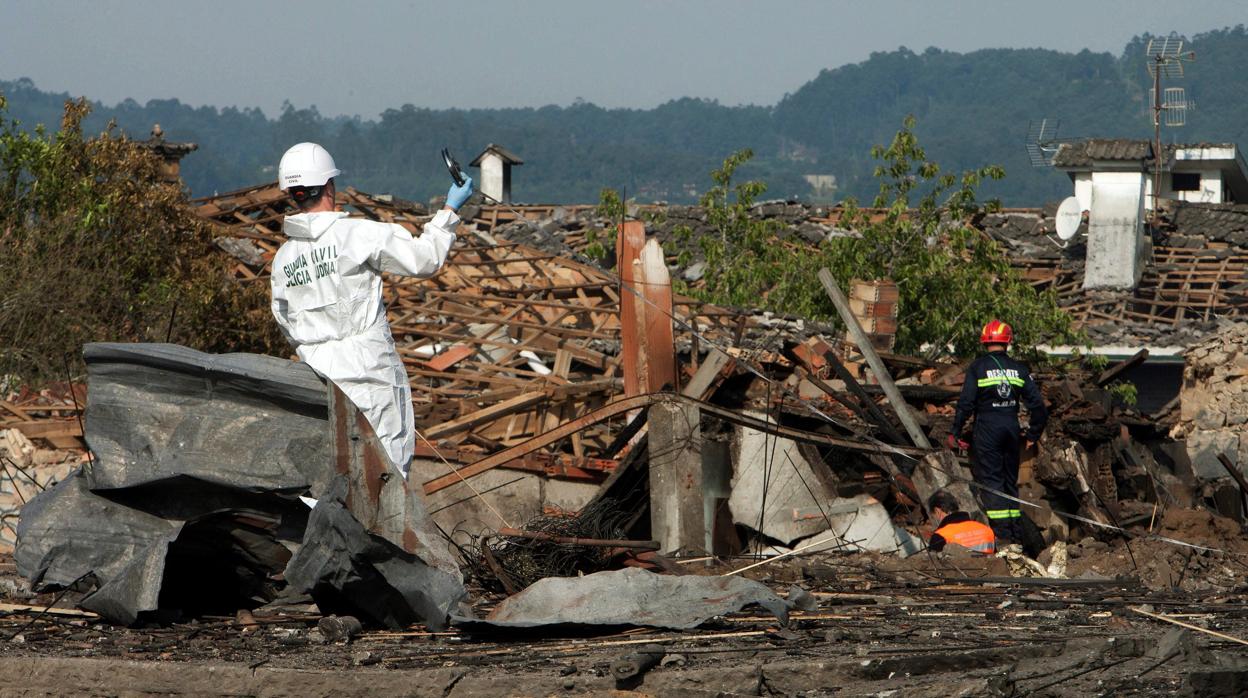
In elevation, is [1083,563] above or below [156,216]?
→ below

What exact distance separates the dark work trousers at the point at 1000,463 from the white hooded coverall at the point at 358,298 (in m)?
4.58

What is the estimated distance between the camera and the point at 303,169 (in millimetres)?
6277

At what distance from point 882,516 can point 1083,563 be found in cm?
122

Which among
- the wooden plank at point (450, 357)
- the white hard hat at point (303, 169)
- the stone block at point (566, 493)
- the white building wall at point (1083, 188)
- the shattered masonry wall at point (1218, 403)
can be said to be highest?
the white hard hat at point (303, 169)

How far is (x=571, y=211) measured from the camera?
3192 centimetres

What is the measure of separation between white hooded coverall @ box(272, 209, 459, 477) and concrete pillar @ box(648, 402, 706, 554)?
182 centimetres

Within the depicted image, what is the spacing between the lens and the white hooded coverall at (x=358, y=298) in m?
6.11

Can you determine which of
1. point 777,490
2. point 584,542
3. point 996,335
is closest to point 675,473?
point 584,542

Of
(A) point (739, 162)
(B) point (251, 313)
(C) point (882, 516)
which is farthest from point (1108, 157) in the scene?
(C) point (882, 516)

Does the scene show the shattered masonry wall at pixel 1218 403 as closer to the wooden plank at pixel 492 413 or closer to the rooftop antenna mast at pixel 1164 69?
the wooden plank at pixel 492 413

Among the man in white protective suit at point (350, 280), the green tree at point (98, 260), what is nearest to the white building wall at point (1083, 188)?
the green tree at point (98, 260)

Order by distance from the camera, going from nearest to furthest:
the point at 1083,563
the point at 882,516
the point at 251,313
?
the point at 1083,563 → the point at 882,516 → the point at 251,313

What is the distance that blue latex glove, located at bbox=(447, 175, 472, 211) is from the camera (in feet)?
20.4

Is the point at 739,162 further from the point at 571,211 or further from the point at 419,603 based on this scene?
the point at 419,603
